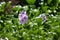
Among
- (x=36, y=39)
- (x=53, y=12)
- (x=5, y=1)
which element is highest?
(x=5, y=1)

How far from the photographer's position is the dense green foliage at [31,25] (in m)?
3.52

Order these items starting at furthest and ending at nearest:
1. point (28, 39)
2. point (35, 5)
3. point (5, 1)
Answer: point (35, 5), point (5, 1), point (28, 39)

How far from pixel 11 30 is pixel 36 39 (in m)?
0.41

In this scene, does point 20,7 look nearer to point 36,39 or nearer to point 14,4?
point 14,4

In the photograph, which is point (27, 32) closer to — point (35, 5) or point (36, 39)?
point (36, 39)

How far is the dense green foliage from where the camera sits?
11.5 feet

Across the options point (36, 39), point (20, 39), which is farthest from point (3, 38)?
point (36, 39)

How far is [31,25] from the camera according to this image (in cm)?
372

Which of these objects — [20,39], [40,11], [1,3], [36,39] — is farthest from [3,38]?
[40,11]

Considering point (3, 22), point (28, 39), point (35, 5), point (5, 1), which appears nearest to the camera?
point (28, 39)

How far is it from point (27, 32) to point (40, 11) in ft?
2.73

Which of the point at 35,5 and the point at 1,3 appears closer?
the point at 1,3

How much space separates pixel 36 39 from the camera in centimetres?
348

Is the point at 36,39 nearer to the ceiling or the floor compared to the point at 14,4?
nearer to the floor
